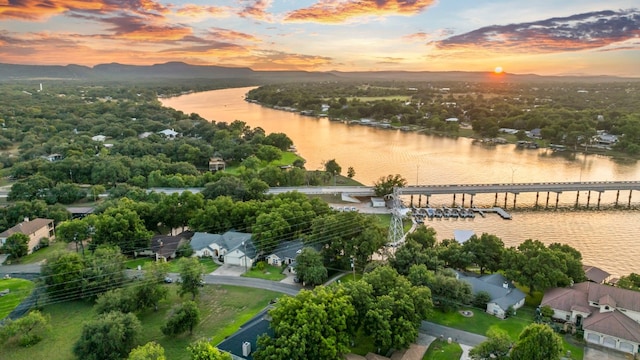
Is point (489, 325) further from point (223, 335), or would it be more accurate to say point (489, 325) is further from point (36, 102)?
point (36, 102)

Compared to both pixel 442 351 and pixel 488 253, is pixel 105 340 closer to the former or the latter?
pixel 442 351

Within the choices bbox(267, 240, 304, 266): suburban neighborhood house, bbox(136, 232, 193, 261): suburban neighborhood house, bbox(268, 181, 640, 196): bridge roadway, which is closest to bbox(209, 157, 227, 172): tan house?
bbox(268, 181, 640, 196): bridge roadway

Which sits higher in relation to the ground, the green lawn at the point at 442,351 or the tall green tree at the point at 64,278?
the tall green tree at the point at 64,278

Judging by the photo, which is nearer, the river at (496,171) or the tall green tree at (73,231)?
the tall green tree at (73,231)

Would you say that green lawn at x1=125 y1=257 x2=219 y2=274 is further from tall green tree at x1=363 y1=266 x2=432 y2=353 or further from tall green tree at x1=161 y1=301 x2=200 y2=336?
tall green tree at x1=363 y1=266 x2=432 y2=353

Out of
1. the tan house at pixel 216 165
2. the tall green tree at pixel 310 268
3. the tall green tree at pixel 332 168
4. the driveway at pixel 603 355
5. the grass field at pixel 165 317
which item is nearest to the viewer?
the driveway at pixel 603 355

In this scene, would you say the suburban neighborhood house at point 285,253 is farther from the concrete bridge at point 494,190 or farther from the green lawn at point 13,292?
the concrete bridge at point 494,190

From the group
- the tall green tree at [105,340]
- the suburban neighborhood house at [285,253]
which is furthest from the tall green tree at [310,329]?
the suburban neighborhood house at [285,253]

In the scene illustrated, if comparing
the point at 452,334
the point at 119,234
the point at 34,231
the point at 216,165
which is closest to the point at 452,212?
the point at 452,334
